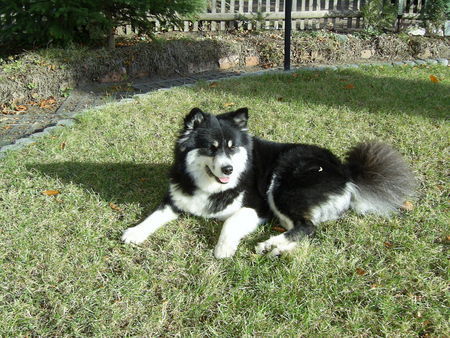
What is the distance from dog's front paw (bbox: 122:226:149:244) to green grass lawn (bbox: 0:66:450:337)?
1.9 inches

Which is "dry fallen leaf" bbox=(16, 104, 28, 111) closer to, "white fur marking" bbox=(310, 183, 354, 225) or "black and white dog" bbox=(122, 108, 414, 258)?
"black and white dog" bbox=(122, 108, 414, 258)

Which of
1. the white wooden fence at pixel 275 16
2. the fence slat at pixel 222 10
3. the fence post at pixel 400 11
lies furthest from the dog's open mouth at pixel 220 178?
the fence post at pixel 400 11

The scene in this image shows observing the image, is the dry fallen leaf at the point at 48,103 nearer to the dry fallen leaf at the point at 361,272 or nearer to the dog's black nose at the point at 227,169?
the dog's black nose at the point at 227,169

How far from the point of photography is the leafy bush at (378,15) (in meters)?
9.07

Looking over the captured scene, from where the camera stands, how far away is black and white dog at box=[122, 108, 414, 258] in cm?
262

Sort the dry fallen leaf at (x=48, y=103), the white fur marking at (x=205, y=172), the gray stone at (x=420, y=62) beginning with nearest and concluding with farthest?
the white fur marking at (x=205, y=172)
the dry fallen leaf at (x=48, y=103)
the gray stone at (x=420, y=62)

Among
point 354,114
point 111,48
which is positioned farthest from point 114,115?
point 354,114

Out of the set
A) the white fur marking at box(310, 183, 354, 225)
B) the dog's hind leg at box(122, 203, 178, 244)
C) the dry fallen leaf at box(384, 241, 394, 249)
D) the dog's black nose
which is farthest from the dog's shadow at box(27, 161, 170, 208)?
the dry fallen leaf at box(384, 241, 394, 249)

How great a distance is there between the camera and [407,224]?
2.74 meters

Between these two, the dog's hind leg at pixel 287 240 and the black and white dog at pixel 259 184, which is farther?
the black and white dog at pixel 259 184

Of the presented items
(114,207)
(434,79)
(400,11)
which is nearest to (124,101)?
(114,207)

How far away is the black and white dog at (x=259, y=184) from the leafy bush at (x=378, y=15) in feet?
24.1

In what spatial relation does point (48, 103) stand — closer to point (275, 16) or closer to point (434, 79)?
point (275, 16)

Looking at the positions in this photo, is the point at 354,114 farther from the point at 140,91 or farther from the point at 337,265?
the point at 140,91
